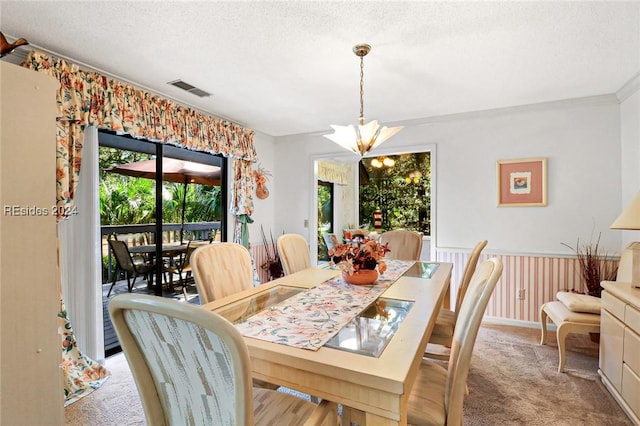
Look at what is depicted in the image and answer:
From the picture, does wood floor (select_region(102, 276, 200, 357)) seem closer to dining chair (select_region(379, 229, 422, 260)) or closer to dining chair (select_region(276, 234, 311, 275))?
dining chair (select_region(276, 234, 311, 275))

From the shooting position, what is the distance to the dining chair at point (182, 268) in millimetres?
3408

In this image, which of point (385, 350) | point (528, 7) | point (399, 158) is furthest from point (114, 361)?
point (399, 158)

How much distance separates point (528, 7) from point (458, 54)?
560mm

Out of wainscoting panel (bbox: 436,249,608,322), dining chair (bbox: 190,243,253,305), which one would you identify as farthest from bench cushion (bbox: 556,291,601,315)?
dining chair (bbox: 190,243,253,305)

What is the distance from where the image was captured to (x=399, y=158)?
754 centimetres

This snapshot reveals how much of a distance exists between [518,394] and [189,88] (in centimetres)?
363

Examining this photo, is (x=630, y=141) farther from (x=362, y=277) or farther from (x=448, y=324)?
(x=362, y=277)

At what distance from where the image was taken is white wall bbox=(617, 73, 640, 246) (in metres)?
2.81

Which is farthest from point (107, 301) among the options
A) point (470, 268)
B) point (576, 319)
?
point (576, 319)

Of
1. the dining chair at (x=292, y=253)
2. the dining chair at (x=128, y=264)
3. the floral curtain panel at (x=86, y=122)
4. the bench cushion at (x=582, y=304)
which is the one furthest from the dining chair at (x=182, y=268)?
the bench cushion at (x=582, y=304)

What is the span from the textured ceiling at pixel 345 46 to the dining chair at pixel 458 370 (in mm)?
1545

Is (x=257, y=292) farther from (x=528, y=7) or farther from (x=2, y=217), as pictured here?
(x=528, y=7)

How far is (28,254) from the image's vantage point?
151 cm

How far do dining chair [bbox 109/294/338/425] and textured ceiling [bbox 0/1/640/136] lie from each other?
1727 mm
